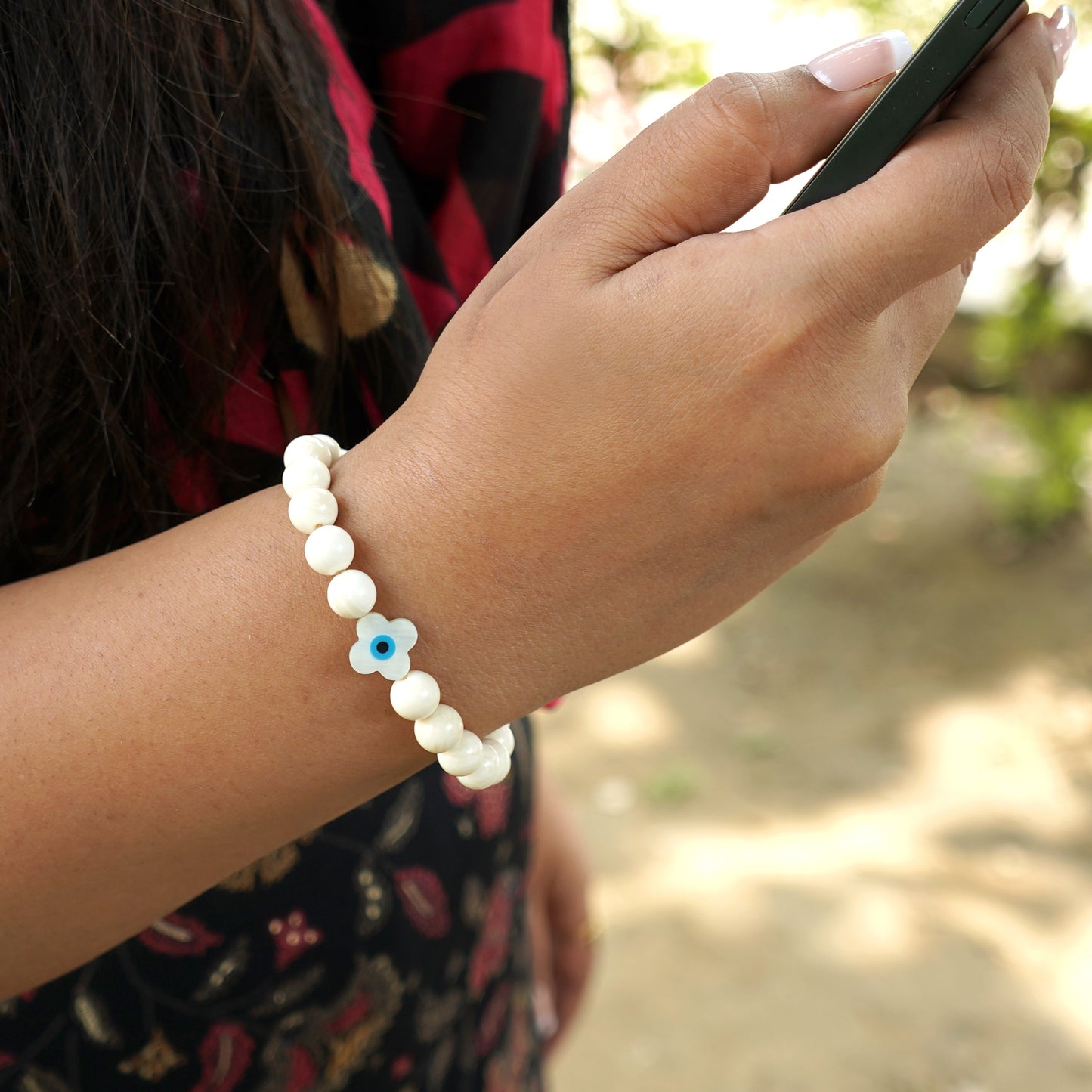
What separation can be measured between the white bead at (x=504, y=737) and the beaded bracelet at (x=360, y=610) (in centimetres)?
4

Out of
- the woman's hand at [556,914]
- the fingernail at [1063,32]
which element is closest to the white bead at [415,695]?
the fingernail at [1063,32]

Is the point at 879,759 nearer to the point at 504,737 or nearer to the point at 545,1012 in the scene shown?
the point at 545,1012

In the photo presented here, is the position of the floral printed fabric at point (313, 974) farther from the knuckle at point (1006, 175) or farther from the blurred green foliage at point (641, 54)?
the blurred green foliage at point (641, 54)

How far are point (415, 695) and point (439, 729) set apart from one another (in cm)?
3

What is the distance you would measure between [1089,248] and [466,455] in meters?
5.38

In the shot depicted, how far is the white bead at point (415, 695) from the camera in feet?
1.77

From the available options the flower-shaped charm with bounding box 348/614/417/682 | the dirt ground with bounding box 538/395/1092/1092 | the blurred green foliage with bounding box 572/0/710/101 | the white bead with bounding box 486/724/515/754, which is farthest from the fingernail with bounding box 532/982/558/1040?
the blurred green foliage with bounding box 572/0/710/101

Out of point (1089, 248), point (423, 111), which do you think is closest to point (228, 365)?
point (423, 111)

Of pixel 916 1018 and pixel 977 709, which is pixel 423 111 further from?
pixel 977 709

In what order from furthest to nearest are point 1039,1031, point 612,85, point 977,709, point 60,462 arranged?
point 612,85
point 977,709
point 1039,1031
point 60,462

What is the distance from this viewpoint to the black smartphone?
519 mm

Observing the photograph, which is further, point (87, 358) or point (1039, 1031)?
point (1039, 1031)

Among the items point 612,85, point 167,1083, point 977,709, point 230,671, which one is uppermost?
point 230,671

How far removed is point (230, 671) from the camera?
554 mm
